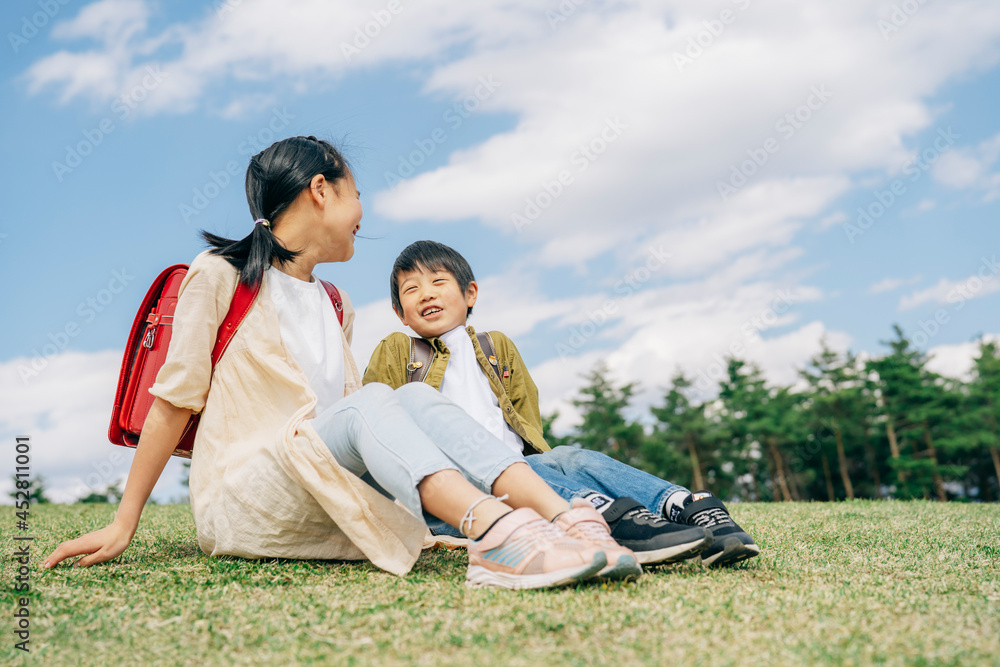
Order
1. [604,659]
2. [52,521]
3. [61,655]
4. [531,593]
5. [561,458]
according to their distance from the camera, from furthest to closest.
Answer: [52,521], [561,458], [531,593], [61,655], [604,659]

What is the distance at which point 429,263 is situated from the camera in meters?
3.57

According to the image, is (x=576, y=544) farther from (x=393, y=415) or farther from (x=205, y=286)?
(x=205, y=286)

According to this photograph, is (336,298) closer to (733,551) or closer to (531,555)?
(531,555)

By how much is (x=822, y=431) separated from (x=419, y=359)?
112 feet

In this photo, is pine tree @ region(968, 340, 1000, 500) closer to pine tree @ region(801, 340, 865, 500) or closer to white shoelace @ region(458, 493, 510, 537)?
pine tree @ region(801, 340, 865, 500)

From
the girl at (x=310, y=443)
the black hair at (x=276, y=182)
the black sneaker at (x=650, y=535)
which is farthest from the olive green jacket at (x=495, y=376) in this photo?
the black sneaker at (x=650, y=535)

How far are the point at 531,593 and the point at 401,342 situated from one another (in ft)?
5.40

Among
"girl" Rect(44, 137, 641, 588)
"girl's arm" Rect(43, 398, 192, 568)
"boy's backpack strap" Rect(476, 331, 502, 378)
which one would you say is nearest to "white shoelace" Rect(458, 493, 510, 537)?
"girl" Rect(44, 137, 641, 588)

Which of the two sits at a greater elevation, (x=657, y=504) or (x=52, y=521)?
(x=52, y=521)

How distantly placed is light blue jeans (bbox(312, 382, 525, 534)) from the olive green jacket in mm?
903

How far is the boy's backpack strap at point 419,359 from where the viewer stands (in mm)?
3379

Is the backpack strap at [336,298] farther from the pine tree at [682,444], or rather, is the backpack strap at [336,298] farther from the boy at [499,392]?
the pine tree at [682,444]

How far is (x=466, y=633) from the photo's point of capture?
68.2 inches

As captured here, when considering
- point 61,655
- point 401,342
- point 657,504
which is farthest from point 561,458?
point 61,655
